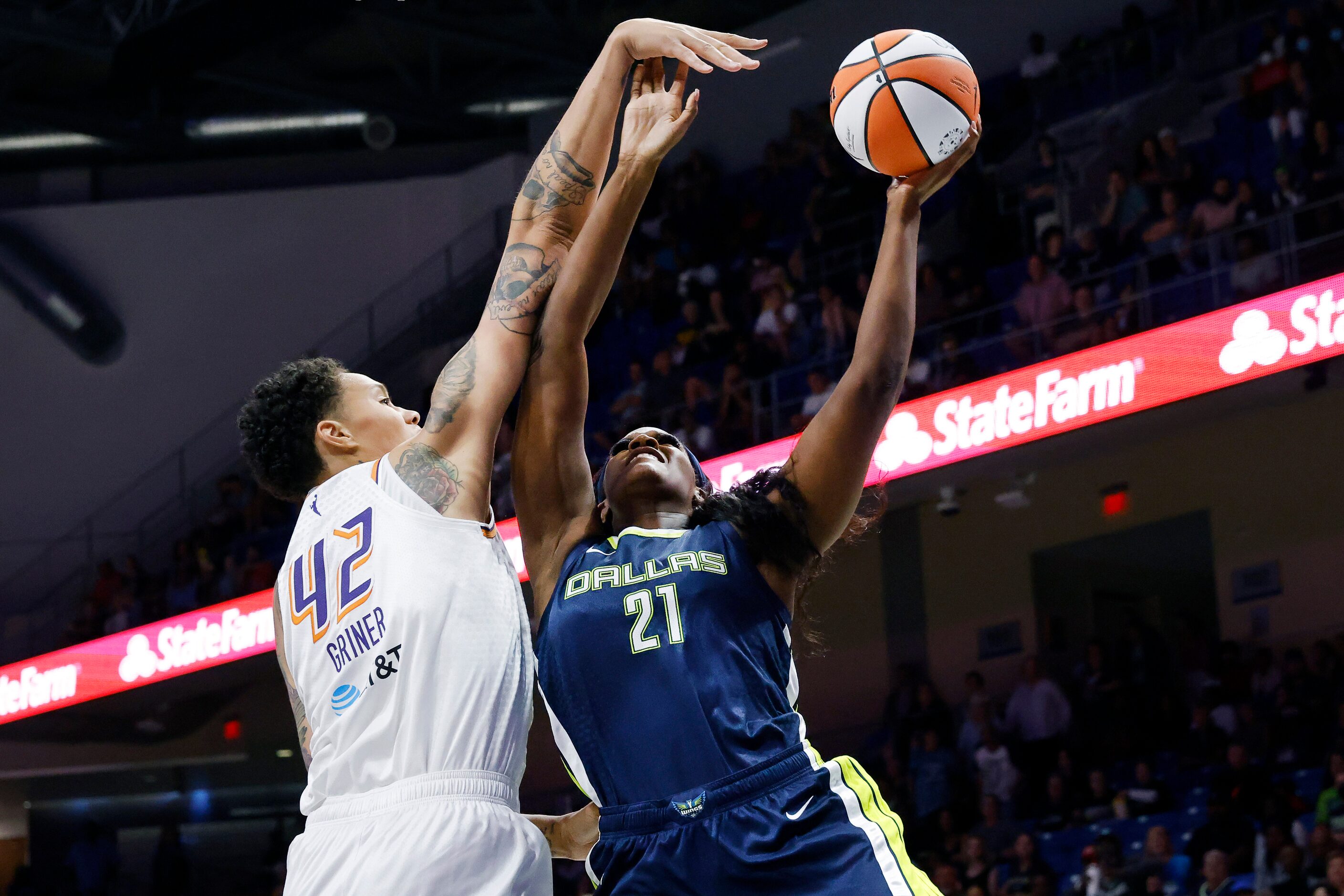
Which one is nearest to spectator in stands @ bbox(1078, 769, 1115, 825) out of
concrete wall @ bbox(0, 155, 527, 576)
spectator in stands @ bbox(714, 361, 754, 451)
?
spectator in stands @ bbox(714, 361, 754, 451)

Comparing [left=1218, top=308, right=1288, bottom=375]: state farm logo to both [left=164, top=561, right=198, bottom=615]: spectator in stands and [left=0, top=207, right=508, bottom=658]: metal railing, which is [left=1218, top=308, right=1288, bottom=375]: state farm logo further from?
[left=0, top=207, right=508, bottom=658]: metal railing

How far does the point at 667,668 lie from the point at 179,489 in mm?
15612

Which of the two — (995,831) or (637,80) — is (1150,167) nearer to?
(995,831)

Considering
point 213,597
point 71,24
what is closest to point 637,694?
point 213,597

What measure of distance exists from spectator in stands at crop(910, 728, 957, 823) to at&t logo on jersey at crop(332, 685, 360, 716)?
8.47m

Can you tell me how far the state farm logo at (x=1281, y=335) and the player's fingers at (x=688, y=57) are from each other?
5.67 metres

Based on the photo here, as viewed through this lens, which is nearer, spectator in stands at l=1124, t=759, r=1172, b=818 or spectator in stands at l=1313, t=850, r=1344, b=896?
spectator in stands at l=1313, t=850, r=1344, b=896

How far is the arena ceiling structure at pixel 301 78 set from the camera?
52.4 ft

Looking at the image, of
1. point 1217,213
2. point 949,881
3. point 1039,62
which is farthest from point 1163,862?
point 1039,62

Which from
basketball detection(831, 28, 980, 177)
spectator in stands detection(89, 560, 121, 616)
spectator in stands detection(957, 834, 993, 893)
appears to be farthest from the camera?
spectator in stands detection(89, 560, 121, 616)

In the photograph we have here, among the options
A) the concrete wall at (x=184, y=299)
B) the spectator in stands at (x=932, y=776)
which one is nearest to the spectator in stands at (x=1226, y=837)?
the spectator in stands at (x=932, y=776)

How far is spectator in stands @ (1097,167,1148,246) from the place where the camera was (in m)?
11.1

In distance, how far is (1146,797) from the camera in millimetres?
9766

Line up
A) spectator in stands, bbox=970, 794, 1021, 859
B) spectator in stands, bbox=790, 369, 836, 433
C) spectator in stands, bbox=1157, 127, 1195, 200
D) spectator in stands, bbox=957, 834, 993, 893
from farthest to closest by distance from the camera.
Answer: spectator in stands, bbox=1157, 127, 1195, 200
spectator in stands, bbox=790, 369, 836, 433
spectator in stands, bbox=970, 794, 1021, 859
spectator in stands, bbox=957, 834, 993, 893
